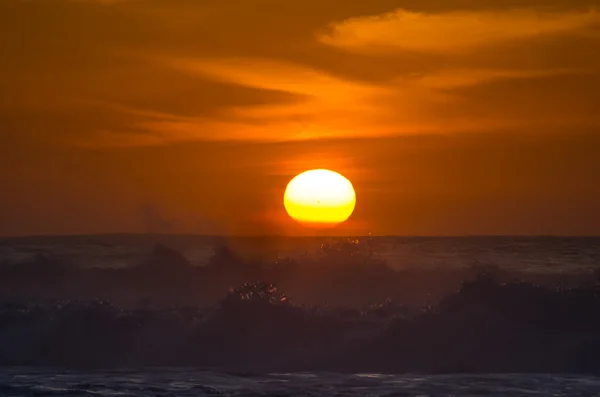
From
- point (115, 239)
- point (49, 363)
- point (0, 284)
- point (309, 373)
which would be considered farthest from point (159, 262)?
point (309, 373)

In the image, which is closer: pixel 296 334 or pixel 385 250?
pixel 296 334

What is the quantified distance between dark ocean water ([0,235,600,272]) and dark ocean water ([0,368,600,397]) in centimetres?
1834

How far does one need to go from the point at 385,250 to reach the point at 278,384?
2659 centimetres

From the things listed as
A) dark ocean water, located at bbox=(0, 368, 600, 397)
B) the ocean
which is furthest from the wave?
dark ocean water, located at bbox=(0, 368, 600, 397)

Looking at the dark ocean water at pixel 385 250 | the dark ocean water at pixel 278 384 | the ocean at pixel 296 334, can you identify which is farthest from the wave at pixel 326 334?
the dark ocean water at pixel 385 250

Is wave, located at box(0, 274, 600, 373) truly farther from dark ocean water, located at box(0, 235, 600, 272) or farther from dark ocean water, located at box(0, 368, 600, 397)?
dark ocean water, located at box(0, 235, 600, 272)

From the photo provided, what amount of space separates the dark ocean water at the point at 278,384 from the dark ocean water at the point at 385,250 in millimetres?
18341

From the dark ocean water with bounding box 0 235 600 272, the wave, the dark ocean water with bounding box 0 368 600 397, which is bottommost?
the dark ocean water with bounding box 0 368 600 397

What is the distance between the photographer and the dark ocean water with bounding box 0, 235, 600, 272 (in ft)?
124

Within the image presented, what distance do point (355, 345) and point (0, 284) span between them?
17.7m

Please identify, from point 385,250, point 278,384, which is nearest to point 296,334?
point 278,384

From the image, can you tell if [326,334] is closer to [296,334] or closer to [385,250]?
[296,334]

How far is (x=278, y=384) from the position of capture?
17031mm

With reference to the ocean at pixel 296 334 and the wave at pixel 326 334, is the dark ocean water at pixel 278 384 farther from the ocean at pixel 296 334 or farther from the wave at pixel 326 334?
the wave at pixel 326 334
